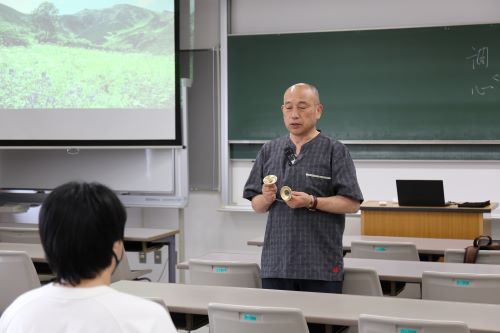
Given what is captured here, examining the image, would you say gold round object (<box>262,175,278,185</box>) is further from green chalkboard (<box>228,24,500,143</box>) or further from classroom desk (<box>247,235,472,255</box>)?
green chalkboard (<box>228,24,500,143</box>)

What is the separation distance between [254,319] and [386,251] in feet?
6.98

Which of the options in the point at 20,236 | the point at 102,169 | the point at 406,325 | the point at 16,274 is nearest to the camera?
the point at 406,325

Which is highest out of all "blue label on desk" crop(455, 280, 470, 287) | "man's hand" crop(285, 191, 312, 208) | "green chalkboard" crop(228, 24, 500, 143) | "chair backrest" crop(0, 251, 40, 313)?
"green chalkboard" crop(228, 24, 500, 143)

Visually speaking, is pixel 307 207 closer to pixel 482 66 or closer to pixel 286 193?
pixel 286 193

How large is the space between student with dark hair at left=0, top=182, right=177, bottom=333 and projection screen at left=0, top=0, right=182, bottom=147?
5.40 metres

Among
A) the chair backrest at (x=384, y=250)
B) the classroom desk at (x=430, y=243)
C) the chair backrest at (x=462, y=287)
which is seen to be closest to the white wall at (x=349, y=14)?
the classroom desk at (x=430, y=243)

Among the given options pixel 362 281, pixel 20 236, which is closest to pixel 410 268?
pixel 362 281

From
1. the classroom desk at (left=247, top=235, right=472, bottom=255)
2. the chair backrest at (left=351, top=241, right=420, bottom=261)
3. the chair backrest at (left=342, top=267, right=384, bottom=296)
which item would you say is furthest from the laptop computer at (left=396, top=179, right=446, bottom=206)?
the chair backrest at (left=342, top=267, right=384, bottom=296)

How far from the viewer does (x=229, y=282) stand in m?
3.79

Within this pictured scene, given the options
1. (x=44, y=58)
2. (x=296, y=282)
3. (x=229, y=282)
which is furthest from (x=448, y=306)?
(x=44, y=58)

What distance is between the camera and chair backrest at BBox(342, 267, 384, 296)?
3518mm

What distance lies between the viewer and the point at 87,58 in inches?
279

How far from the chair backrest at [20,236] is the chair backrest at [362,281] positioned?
3.12m

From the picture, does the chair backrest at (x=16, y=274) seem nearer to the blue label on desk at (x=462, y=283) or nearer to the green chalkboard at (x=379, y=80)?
the blue label on desk at (x=462, y=283)
